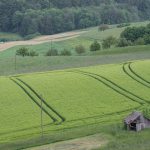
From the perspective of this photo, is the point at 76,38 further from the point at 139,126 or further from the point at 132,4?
the point at 139,126

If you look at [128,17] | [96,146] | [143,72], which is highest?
[128,17]

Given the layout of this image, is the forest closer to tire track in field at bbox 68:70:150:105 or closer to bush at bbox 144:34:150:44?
bush at bbox 144:34:150:44

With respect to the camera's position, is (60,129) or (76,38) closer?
(60,129)

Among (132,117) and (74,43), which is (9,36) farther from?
(132,117)

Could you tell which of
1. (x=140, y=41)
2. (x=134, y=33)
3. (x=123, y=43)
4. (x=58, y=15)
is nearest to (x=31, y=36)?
(x=58, y=15)

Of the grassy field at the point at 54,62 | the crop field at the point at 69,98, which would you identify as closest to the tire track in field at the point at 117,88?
the crop field at the point at 69,98

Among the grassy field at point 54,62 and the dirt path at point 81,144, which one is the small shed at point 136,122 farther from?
the grassy field at point 54,62

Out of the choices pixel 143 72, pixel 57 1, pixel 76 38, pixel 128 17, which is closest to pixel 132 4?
pixel 128 17
